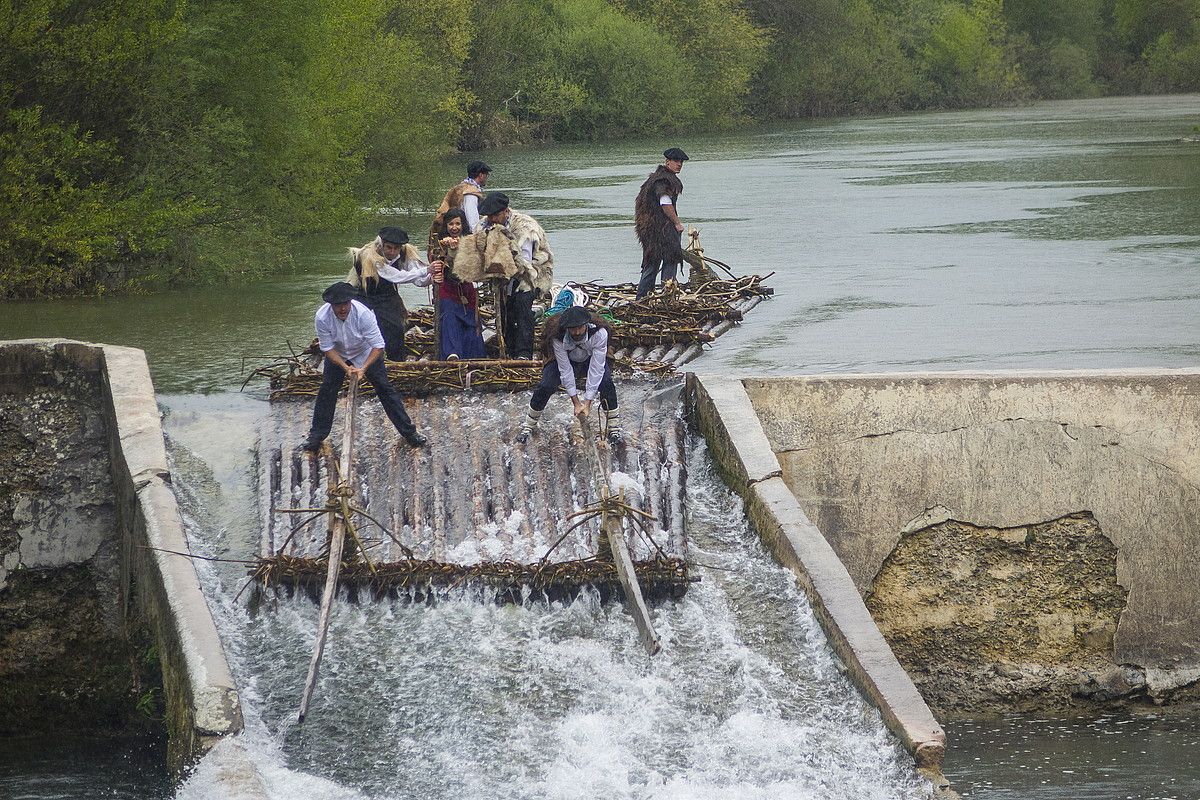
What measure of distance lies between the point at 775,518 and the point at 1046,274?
13.4 m

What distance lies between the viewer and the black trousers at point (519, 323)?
11617 mm

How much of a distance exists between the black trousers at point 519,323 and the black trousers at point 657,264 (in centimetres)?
392

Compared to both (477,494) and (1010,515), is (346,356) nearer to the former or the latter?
(477,494)

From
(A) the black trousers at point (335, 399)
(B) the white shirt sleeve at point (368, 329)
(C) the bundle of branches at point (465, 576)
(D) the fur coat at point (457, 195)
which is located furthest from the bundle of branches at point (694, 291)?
(C) the bundle of branches at point (465, 576)

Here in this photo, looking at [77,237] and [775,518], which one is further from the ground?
[77,237]

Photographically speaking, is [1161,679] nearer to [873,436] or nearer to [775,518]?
[873,436]

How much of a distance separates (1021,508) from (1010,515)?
90 millimetres

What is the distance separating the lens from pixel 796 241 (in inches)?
1017

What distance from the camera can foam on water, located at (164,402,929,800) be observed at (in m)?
7.43

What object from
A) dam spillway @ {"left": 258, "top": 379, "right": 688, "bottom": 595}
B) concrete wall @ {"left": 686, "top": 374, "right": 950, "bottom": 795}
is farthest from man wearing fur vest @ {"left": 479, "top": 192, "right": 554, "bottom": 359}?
concrete wall @ {"left": 686, "top": 374, "right": 950, "bottom": 795}

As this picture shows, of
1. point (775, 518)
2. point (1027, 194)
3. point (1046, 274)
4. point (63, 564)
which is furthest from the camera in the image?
point (1027, 194)

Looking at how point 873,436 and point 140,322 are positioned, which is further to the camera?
point 140,322

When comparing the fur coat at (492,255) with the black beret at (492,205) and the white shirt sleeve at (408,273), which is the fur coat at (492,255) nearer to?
the black beret at (492,205)

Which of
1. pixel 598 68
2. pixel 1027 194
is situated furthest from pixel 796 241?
pixel 598 68
